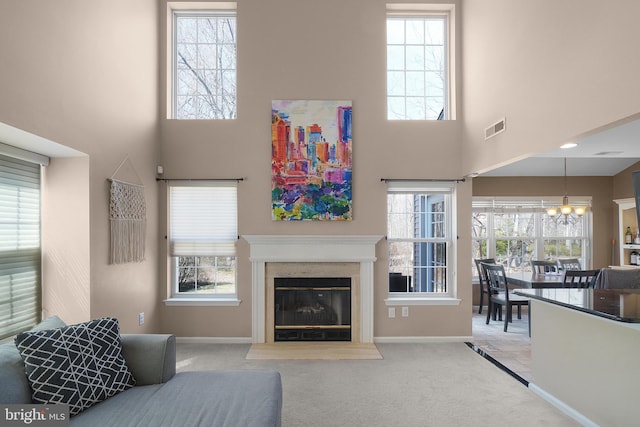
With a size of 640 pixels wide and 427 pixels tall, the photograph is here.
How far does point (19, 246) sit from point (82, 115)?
1132 millimetres

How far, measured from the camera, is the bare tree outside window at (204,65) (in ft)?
16.3

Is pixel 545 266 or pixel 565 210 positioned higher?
pixel 565 210

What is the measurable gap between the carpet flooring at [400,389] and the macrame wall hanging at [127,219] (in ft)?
4.20

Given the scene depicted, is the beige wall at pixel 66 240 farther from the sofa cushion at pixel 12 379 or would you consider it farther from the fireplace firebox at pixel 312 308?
the fireplace firebox at pixel 312 308

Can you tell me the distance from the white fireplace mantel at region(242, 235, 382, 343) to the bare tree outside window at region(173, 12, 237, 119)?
1783mm

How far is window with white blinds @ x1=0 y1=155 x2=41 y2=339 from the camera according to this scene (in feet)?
9.16

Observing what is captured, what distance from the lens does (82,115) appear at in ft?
10.3

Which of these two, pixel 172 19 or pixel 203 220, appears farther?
pixel 172 19

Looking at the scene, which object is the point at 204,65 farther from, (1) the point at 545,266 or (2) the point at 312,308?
(1) the point at 545,266

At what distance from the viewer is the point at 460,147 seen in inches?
191

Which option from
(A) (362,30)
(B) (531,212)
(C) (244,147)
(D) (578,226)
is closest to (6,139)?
(C) (244,147)

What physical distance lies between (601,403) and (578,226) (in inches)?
201

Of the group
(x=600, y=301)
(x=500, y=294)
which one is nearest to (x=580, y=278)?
(x=500, y=294)

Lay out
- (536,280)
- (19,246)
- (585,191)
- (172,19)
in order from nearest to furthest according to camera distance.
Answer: (19,246)
(172,19)
(536,280)
(585,191)
